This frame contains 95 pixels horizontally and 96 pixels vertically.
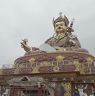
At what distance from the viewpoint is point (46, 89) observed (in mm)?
20641

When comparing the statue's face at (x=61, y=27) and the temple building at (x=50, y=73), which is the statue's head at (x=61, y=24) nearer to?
the statue's face at (x=61, y=27)

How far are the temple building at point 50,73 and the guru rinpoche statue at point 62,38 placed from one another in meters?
0.25

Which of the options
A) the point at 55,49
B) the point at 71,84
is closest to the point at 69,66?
the point at 71,84

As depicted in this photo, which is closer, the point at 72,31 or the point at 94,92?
the point at 94,92

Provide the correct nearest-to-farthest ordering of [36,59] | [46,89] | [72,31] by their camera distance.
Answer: [46,89], [36,59], [72,31]

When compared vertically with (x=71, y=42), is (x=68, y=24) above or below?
above

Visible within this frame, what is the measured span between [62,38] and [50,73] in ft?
23.3

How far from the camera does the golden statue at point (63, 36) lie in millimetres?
27562

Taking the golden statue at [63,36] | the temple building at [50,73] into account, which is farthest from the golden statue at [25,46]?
the golden statue at [63,36]

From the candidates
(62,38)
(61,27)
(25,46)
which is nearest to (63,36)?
(62,38)

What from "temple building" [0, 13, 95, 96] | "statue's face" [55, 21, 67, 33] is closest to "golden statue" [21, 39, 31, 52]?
"temple building" [0, 13, 95, 96]

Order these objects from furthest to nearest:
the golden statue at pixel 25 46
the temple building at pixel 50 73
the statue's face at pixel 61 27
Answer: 1. the statue's face at pixel 61 27
2. the golden statue at pixel 25 46
3. the temple building at pixel 50 73

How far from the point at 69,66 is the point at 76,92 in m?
2.04

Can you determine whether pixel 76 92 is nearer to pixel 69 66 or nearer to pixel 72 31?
pixel 69 66
